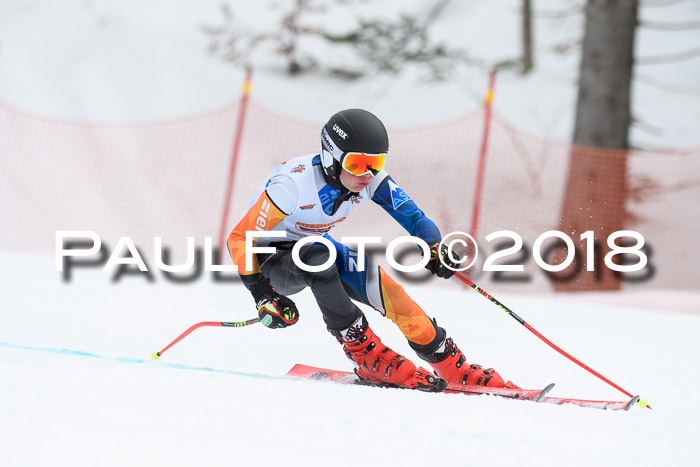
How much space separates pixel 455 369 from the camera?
11.9 ft

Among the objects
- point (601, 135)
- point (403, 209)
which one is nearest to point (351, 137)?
point (403, 209)

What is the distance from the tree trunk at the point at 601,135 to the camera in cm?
796

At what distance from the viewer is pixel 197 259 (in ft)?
29.6

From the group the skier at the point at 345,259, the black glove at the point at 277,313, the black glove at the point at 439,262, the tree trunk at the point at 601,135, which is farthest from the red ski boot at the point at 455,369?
the tree trunk at the point at 601,135

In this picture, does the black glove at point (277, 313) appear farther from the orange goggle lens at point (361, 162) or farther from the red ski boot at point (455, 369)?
the red ski boot at point (455, 369)

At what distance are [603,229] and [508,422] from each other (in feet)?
18.8

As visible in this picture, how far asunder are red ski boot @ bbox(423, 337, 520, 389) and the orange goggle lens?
0.96 metres

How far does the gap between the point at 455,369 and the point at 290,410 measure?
1.32 m

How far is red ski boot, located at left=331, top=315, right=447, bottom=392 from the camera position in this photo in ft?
11.7

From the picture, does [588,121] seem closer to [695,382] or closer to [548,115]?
[695,382]

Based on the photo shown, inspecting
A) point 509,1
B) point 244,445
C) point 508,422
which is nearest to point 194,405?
point 244,445

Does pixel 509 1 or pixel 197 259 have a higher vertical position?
pixel 509 1

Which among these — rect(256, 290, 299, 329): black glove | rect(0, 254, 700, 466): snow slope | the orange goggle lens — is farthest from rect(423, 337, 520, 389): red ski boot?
the orange goggle lens

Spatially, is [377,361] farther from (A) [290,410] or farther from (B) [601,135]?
(B) [601,135]
